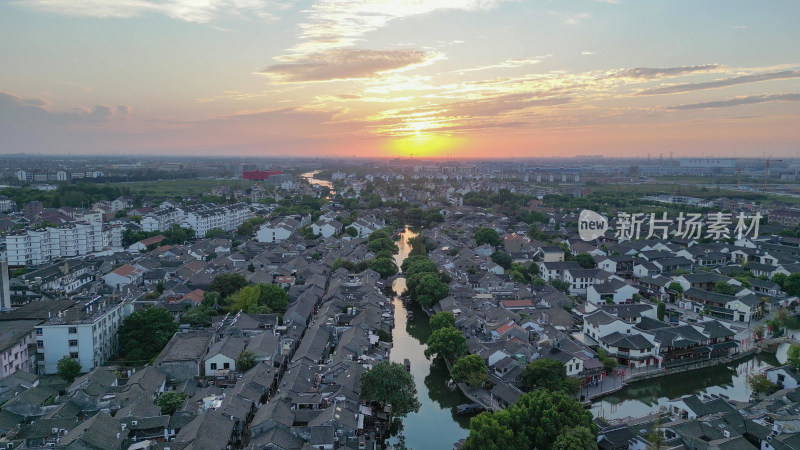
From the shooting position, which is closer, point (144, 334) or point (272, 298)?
point (144, 334)

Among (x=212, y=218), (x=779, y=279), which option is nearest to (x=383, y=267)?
(x=779, y=279)

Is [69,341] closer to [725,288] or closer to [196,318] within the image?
[196,318]

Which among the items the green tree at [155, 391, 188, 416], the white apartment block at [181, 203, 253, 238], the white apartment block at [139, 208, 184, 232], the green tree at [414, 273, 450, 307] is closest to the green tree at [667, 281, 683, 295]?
the green tree at [414, 273, 450, 307]

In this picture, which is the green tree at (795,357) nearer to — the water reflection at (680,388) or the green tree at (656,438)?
the water reflection at (680,388)

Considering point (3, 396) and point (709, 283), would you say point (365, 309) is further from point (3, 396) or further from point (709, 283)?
point (709, 283)

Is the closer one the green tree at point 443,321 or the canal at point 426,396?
the canal at point 426,396

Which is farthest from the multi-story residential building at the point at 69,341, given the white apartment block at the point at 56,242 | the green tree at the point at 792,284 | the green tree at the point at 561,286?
the green tree at the point at 792,284
